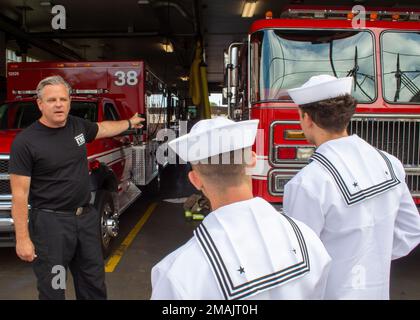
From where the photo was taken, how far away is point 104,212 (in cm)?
559

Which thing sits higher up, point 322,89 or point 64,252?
point 322,89

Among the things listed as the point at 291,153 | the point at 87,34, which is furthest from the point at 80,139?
the point at 87,34

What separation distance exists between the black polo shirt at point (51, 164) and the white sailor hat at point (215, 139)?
2.18m

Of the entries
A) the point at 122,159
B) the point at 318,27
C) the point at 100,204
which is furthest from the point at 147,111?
the point at 318,27

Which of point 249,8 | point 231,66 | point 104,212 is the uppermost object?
point 249,8

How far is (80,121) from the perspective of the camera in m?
3.73

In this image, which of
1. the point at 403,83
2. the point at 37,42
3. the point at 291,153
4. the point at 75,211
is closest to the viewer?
the point at 75,211

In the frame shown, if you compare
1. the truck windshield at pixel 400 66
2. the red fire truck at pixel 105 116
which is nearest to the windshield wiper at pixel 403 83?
the truck windshield at pixel 400 66

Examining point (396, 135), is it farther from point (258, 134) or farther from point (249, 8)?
point (249, 8)

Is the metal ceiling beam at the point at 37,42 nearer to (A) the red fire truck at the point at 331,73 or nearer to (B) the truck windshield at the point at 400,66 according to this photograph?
(A) the red fire truck at the point at 331,73

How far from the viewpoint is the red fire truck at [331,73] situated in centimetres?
508

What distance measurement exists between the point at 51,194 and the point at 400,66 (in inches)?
166
